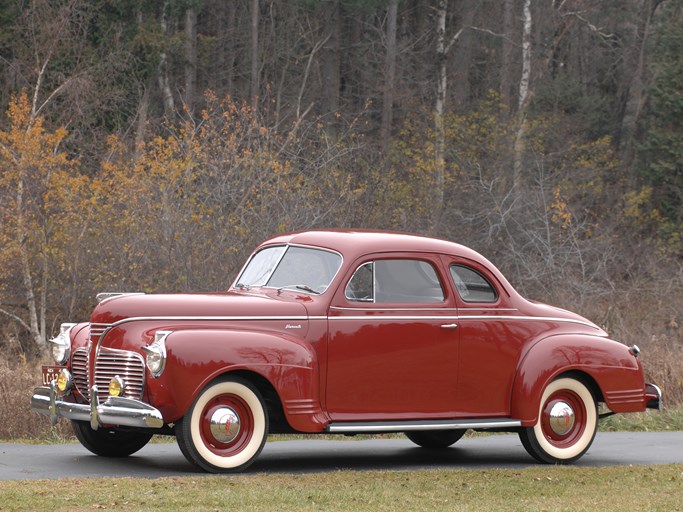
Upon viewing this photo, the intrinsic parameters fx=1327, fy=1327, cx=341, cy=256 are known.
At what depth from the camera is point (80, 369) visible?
1135 centimetres

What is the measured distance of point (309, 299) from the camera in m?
11.3

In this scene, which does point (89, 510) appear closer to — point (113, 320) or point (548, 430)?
point (113, 320)

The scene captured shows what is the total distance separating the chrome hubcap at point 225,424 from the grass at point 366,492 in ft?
1.18

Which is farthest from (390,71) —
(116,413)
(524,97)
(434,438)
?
(116,413)

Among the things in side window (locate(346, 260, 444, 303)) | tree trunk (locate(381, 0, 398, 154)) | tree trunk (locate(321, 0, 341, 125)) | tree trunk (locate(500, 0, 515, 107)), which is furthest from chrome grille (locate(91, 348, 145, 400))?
tree trunk (locate(321, 0, 341, 125))

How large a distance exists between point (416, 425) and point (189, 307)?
2250 mm

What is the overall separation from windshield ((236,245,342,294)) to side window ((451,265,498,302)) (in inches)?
46.2

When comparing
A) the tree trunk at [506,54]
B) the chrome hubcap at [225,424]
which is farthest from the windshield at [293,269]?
the tree trunk at [506,54]

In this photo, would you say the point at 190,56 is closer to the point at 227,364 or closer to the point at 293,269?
the point at 293,269

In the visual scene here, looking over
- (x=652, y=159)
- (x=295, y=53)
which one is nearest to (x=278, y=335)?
(x=652, y=159)

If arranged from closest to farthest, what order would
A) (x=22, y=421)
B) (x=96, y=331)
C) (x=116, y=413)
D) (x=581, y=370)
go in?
(x=116, y=413), (x=96, y=331), (x=581, y=370), (x=22, y=421)

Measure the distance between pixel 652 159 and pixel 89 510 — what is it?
34.4 m

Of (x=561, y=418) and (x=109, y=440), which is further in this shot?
(x=561, y=418)

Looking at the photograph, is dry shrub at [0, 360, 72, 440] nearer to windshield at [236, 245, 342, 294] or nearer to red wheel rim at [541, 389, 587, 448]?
windshield at [236, 245, 342, 294]
